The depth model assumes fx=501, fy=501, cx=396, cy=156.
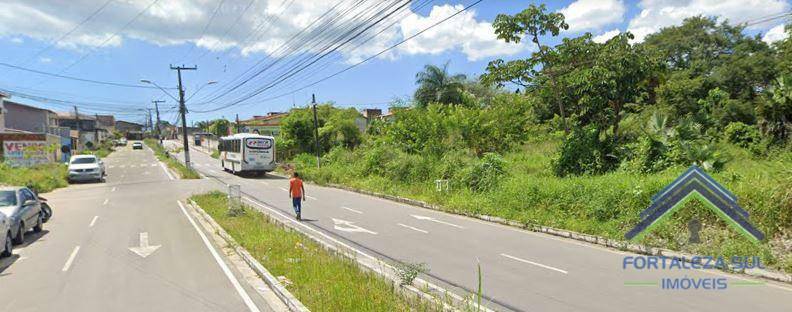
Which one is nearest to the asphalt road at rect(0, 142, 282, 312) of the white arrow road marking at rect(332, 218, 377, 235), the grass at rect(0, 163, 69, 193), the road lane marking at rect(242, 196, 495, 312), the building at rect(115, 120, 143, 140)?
the road lane marking at rect(242, 196, 495, 312)

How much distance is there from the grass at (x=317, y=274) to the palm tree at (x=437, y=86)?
32.0 metres

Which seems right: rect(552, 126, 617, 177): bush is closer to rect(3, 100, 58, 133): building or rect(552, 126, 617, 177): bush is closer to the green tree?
the green tree

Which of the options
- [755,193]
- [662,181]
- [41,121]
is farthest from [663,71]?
[41,121]

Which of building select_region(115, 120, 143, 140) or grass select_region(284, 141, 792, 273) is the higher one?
building select_region(115, 120, 143, 140)

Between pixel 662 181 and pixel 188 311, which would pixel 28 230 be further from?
pixel 662 181

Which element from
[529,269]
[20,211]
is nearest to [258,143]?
[20,211]

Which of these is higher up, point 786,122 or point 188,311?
point 786,122

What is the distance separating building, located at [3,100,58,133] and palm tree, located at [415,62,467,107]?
158 ft

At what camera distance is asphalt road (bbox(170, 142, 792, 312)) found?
732cm

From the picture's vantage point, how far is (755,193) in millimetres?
10367

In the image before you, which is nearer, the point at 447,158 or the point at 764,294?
the point at 764,294

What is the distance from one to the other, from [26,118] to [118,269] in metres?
67.3

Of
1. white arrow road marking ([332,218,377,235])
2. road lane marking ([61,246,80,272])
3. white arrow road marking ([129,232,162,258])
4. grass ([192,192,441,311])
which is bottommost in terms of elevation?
white arrow road marking ([332,218,377,235])

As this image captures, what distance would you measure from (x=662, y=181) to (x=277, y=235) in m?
9.40
